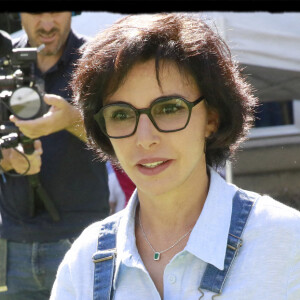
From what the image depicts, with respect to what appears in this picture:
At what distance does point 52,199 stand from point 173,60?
142 cm

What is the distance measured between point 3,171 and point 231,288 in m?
1.65

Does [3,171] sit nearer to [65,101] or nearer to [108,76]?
[65,101]

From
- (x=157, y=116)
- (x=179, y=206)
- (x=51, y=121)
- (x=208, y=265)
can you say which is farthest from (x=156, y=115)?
(x=51, y=121)

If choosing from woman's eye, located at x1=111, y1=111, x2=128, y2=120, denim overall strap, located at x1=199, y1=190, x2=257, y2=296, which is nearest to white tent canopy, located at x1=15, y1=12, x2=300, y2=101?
woman's eye, located at x1=111, y1=111, x2=128, y2=120

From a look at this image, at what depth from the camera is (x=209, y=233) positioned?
1.23 meters

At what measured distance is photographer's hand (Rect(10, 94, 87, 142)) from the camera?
2.32 m

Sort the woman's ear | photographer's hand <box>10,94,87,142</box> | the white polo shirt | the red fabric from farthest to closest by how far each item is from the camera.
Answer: the red fabric, photographer's hand <box>10,94,87,142</box>, the woman's ear, the white polo shirt

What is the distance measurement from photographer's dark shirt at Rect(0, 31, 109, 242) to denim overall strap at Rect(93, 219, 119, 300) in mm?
1195

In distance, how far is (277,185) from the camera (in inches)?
189

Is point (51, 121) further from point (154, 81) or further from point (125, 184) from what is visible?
point (154, 81)

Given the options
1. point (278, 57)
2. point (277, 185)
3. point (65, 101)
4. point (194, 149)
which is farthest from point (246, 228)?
point (277, 185)

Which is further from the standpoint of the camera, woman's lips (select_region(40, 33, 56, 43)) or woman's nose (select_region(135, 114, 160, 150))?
woman's lips (select_region(40, 33, 56, 43))

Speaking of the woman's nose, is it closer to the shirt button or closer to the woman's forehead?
the woman's forehead

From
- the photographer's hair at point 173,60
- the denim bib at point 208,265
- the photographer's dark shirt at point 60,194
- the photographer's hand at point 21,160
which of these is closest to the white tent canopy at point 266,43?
the photographer's dark shirt at point 60,194
